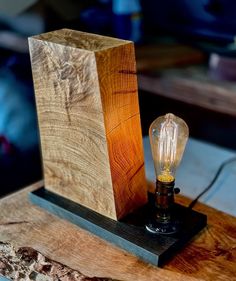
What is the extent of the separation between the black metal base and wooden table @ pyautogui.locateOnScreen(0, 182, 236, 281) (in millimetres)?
12

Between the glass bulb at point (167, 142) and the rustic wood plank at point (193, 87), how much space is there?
21.0 inches

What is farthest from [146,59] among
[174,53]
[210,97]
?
[210,97]

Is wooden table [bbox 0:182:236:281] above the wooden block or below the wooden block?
below

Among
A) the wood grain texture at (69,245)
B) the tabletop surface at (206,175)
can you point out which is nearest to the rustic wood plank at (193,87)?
the tabletop surface at (206,175)

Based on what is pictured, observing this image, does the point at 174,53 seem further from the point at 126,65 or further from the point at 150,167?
the point at 126,65

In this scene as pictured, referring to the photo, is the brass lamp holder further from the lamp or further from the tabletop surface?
the tabletop surface

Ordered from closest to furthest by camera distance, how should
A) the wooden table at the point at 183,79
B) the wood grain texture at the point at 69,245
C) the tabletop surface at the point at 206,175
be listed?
the wood grain texture at the point at 69,245
the tabletop surface at the point at 206,175
the wooden table at the point at 183,79

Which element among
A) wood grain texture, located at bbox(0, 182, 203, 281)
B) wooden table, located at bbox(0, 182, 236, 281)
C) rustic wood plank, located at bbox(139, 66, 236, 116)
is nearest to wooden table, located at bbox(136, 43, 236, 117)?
rustic wood plank, located at bbox(139, 66, 236, 116)

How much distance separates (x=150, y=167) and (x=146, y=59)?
1.17ft

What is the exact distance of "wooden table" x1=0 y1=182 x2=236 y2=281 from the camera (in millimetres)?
800

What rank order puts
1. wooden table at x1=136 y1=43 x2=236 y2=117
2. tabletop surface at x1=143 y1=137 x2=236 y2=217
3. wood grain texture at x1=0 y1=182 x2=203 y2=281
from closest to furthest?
wood grain texture at x1=0 y1=182 x2=203 y2=281
tabletop surface at x1=143 y1=137 x2=236 y2=217
wooden table at x1=136 y1=43 x2=236 y2=117

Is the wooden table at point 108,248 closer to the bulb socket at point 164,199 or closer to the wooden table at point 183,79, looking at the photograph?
the bulb socket at point 164,199

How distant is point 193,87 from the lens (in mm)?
1403

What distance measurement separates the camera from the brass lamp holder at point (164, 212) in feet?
2.79
